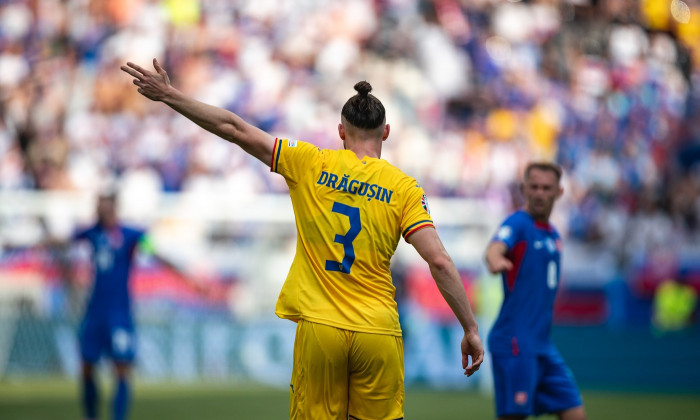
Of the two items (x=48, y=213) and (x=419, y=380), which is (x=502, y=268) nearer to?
(x=419, y=380)

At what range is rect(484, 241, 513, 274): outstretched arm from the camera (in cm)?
602

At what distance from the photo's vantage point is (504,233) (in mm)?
6664

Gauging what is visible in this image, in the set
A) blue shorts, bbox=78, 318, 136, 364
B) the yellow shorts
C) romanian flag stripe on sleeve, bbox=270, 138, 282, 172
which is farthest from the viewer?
blue shorts, bbox=78, 318, 136, 364

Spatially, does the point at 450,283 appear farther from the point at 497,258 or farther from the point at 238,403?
the point at 238,403

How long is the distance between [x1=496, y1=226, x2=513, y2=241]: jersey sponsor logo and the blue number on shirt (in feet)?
7.21

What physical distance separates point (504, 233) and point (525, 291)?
1.49 feet

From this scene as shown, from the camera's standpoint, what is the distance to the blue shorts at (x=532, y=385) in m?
6.59

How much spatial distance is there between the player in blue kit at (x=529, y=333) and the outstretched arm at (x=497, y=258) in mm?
15

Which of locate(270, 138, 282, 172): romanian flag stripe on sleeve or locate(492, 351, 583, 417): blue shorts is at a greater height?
locate(270, 138, 282, 172): romanian flag stripe on sleeve

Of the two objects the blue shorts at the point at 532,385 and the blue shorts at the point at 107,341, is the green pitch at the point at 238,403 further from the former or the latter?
the blue shorts at the point at 532,385

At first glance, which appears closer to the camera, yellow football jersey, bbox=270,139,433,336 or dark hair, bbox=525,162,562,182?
yellow football jersey, bbox=270,139,433,336

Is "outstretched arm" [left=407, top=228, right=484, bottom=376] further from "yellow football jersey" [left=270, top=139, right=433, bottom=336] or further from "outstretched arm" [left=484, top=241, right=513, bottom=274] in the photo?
"outstretched arm" [left=484, top=241, right=513, bottom=274]

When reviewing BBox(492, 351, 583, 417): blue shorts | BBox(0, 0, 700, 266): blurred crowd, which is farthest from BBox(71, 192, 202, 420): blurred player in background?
BBox(0, 0, 700, 266): blurred crowd

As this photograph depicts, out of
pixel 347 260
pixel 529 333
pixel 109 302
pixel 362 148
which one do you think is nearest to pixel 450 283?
pixel 347 260
